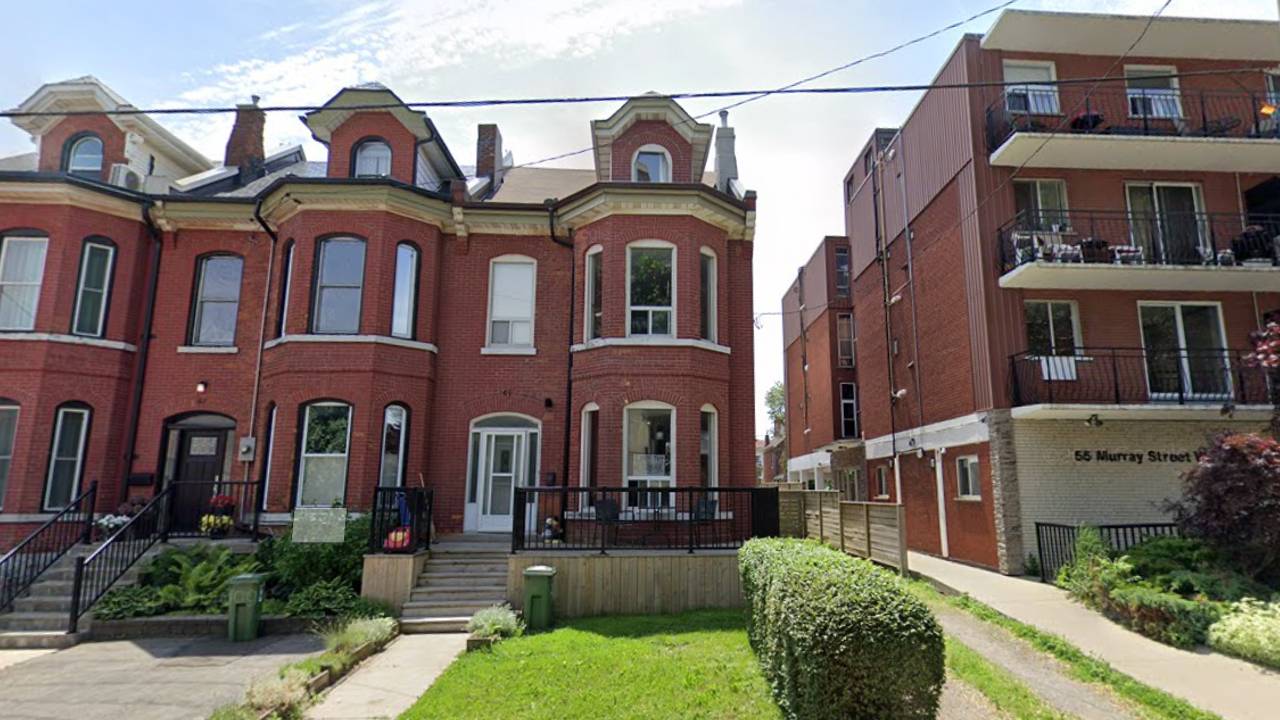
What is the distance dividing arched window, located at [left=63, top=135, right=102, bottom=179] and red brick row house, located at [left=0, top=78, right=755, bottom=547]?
5 centimetres

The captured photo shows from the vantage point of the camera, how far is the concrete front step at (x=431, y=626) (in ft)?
31.8

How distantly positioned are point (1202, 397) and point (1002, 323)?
444 centimetres

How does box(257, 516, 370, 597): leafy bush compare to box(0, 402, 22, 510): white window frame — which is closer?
box(257, 516, 370, 597): leafy bush

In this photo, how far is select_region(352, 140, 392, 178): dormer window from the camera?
14320mm

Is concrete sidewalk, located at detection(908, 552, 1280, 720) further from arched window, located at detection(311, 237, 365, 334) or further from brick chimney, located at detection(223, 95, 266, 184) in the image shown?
brick chimney, located at detection(223, 95, 266, 184)

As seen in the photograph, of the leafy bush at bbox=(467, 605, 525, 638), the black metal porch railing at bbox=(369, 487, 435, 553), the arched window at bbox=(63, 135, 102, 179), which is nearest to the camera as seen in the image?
the leafy bush at bbox=(467, 605, 525, 638)

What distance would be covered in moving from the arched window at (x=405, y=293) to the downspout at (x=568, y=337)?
302 centimetres

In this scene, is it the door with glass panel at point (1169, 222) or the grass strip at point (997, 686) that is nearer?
the grass strip at point (997, 686)

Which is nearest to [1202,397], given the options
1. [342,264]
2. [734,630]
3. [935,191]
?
[935,191]

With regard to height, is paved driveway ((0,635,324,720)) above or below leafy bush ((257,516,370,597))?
below

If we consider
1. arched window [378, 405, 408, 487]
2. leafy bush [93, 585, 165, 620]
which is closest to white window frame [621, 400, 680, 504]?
arched window [378, 405, 408, 487]

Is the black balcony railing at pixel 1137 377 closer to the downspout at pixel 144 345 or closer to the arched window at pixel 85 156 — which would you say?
the downspout at pixel 144 345

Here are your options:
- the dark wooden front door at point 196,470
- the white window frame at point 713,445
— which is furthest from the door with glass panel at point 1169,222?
the dark wooden front door at point 196,470

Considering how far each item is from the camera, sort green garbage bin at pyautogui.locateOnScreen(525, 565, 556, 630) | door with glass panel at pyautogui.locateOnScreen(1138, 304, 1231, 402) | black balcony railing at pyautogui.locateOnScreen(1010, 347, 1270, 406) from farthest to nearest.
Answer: door with glass panel at pyautogui.locateOnScreen(1138, 304, 1231, 402), black balcony railing at pyautogui.locateOnScreen(1010, 347, 1270, 406), green garbage bin at pyautogui.locateOnScreen(525, 565, 556, 630)
